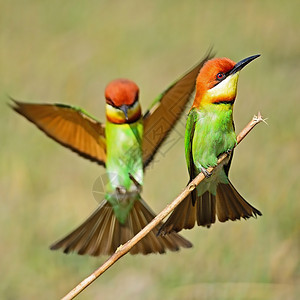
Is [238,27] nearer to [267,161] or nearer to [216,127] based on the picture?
[267,161]

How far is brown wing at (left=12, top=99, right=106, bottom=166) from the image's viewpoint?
1.79m

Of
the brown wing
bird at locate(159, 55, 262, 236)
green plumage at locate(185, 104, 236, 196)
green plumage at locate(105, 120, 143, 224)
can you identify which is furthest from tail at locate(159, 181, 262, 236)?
the brown wing

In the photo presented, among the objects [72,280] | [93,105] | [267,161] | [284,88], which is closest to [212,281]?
[72,280]

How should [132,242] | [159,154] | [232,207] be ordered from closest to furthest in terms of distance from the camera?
[132,242] → [232,207] → [159,154]

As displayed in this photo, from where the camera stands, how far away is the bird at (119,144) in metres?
1.53

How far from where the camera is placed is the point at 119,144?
1895 millimetres

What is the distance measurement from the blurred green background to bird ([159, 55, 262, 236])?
40 centimetres

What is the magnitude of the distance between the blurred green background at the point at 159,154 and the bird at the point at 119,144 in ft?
0.38

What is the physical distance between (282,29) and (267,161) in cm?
185

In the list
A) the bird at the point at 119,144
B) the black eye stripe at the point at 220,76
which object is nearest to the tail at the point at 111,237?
the bird at the point at 119,144

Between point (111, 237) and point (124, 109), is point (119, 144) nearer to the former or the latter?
→ point (124, 109)

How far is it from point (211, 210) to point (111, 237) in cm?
42

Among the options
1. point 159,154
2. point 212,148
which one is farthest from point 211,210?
point 159,154

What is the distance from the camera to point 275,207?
287cm
